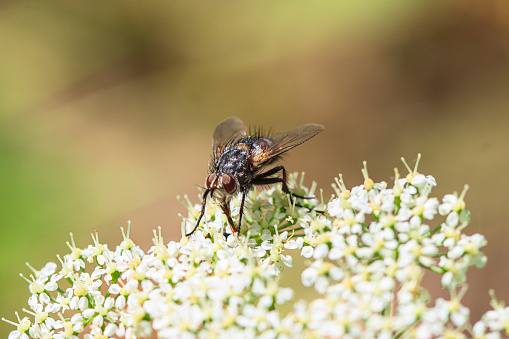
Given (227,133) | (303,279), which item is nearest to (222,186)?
(303,279)

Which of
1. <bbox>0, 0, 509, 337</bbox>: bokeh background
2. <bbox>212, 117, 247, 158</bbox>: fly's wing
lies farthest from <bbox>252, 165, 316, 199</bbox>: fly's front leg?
<bbox>0, 0, 509, 337</bbox>: bokeh background

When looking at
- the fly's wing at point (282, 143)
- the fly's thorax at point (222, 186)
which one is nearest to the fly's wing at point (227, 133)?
the fly's wing at point (282, 143)

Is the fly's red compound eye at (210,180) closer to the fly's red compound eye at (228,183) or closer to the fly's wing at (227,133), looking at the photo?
the fly's red compound eye at (228,183)

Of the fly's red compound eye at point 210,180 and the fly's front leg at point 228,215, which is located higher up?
Result: the fly's red compound eye at point 210,180

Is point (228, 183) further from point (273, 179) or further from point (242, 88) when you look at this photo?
point (242, 88)

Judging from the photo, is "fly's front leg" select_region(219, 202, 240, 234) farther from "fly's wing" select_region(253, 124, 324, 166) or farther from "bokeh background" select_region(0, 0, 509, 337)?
"bokeh background" select_region(0, 0, 509, 337)

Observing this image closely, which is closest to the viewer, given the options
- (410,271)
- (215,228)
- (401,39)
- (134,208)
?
(410,271)

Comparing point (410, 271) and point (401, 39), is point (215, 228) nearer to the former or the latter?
point (410, 271)

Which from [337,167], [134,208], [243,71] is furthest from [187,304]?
[243,71]
